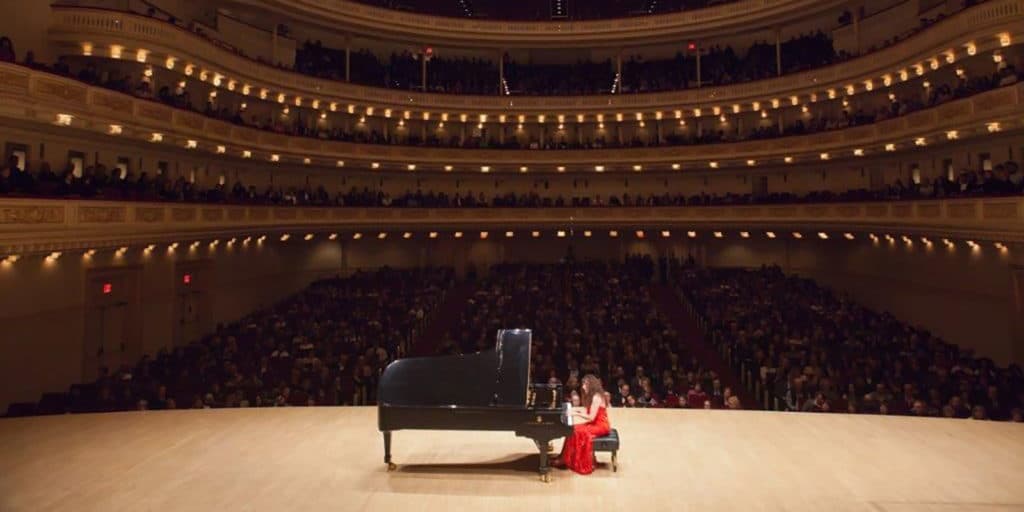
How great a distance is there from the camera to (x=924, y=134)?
18.5 meters

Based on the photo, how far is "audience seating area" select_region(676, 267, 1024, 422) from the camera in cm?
1184

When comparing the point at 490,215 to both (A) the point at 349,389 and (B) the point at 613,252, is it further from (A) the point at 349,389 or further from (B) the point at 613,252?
(A) the point at 349,389

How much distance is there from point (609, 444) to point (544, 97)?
25206 mm

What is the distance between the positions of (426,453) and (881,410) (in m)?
8.56

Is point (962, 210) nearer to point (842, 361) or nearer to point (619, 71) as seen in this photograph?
point (842, 361)

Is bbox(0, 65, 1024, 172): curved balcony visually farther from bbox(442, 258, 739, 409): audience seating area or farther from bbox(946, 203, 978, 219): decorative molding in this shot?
bbox(442, 258, 739, 409): audience seating area

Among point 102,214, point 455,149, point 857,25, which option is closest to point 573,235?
point 455,149

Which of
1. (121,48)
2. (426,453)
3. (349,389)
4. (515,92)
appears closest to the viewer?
(426,453)

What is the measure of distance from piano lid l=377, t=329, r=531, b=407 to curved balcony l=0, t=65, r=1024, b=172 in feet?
33.5

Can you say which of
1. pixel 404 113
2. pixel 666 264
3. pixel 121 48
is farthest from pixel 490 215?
pixel 121 48

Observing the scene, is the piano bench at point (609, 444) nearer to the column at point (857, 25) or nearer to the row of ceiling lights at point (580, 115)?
the row of ceiling lights at point (580, 115)

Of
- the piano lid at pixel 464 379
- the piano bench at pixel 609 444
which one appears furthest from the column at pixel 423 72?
the piano bench at pixel 609 444

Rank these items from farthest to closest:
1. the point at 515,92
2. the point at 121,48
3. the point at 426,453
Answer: the point at 515,92 → the point at 121,48 → the point at 426,453

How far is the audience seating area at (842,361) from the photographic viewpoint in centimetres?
1184
